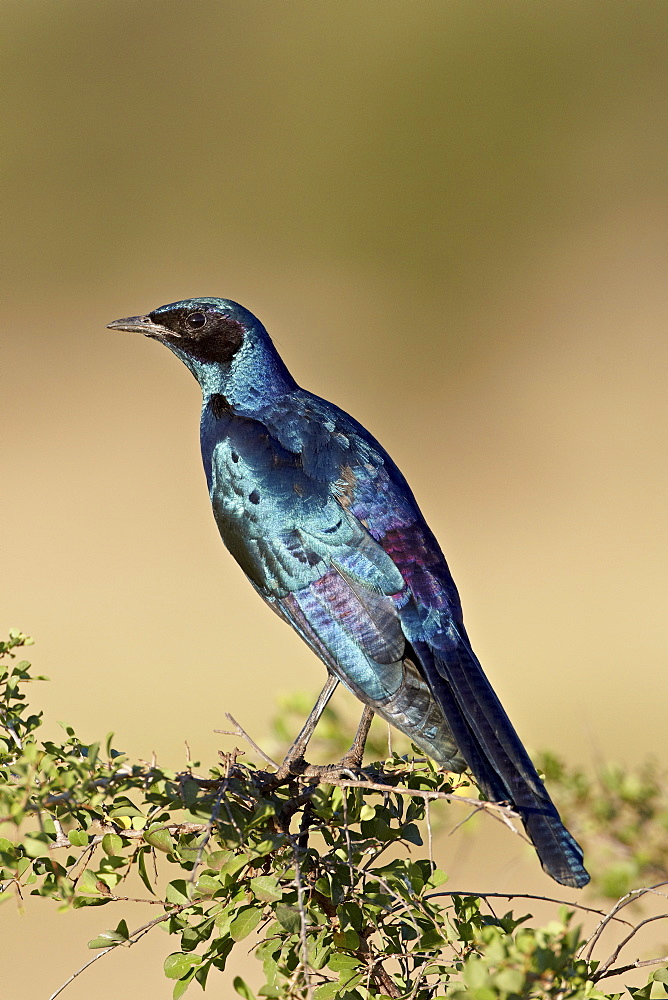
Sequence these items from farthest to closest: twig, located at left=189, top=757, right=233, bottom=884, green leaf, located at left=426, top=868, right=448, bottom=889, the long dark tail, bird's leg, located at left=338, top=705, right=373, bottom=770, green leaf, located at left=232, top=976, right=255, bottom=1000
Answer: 1. bird's leg, located at left=338, top=705, right=373, bottom=770
2. the long dark tail
3. green leaf, located at left=426, top=868, right=448, bottom=889
4. twig, located at left=189, top=757, right=233, bottom=884
5. green leaf, located at left=232, top=976, right=255, bottom=1000

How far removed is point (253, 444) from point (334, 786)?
3.89 ft

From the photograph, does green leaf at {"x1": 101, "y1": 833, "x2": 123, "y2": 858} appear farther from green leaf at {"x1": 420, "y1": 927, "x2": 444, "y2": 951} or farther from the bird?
the bird

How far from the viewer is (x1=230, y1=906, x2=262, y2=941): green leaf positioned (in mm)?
1902

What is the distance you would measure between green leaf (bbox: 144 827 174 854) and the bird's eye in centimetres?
186

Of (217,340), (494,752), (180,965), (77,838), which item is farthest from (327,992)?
(217,340)

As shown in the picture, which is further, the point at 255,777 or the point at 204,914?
the point at 255,777

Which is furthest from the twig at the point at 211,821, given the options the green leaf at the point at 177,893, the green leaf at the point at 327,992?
the green leaf at the point at 327,992

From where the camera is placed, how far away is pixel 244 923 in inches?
75.2

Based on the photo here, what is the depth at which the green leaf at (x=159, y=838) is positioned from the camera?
1.93m

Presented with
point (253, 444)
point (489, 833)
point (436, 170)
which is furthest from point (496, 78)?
point (253, 444)

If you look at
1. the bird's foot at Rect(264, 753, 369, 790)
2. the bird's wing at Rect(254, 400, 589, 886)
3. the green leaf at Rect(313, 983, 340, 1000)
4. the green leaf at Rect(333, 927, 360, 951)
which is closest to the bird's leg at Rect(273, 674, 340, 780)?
the bird's foot at Rect(264, 753, 369, 790)

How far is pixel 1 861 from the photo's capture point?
1.85 meters

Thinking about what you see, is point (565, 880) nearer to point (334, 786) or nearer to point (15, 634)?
point (334, 786)

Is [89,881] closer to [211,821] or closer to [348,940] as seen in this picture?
[211,821]
